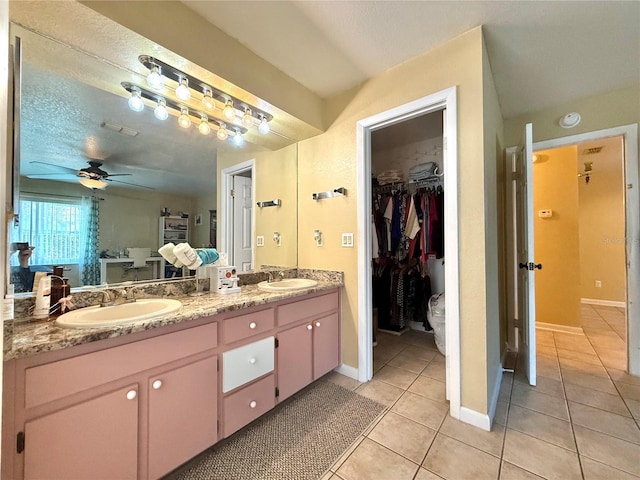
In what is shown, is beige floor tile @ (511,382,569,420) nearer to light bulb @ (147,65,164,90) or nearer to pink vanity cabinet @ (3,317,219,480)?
pink vanity cabinet @ (3,317,219,480)

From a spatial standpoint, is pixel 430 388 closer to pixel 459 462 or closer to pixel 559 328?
pixel 459 462

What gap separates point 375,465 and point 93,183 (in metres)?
2.12

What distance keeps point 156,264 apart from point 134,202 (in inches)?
15.8

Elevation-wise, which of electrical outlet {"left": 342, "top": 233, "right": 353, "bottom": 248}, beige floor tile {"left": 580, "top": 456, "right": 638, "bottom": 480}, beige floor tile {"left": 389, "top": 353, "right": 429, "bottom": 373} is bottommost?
beige floor tile {"left": 389, "top": 353, "right": 429, "bottom": 373}

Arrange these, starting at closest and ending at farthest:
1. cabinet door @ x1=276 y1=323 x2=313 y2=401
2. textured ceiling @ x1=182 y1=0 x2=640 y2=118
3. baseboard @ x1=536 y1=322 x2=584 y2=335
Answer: textured ceiling @ x1=182 y1=0 x2=640 y2=118 < cabinet door @ x1=276 y1=323 x2=313 y2=401 < baseboard @ x1=536 y1=322 x2=584 y2=335

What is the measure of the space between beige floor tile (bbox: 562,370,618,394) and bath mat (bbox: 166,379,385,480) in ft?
Result: 5.37

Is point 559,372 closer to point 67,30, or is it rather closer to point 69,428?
point 69,428

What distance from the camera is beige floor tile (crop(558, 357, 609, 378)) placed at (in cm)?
219

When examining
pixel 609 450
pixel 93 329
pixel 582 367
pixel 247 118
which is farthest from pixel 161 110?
pixel 582 367

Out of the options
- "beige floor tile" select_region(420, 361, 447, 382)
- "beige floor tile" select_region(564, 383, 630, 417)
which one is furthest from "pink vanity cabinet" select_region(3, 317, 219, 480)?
"beige floor tile" select_region(564, 383, 630, 417)

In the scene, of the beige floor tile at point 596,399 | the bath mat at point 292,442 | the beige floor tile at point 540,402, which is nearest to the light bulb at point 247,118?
the bath mat at point 292,442

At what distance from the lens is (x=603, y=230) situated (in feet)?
14.4

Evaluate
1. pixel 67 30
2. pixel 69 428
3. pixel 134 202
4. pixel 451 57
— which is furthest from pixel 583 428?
pixel 67 30

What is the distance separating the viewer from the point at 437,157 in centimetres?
316
